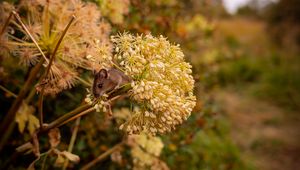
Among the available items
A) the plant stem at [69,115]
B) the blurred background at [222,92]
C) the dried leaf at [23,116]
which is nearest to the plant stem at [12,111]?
the dried leaf at [23,116]

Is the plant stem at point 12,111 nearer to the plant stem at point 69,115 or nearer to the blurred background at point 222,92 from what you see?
the blurred background at point 222,92

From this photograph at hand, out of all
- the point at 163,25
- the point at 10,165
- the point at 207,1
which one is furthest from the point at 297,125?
the point at 10,165

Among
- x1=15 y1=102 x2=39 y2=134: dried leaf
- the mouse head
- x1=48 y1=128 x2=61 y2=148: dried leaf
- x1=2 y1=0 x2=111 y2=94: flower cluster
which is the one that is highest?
x1=2 y1=0 x2=111 y2=94: flower cluster

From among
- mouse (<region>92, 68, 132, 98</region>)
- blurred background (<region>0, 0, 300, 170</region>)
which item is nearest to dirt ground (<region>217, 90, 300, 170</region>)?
blurred background (<region>0, 0, 300, 170</region>)

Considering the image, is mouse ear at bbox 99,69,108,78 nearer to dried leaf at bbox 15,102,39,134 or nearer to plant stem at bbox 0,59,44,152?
plant stem at bbox 0,59,44,152

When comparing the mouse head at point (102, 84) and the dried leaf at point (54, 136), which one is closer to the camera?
the mouse head at point (102, 84)

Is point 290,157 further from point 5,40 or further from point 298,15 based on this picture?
point 298,15
